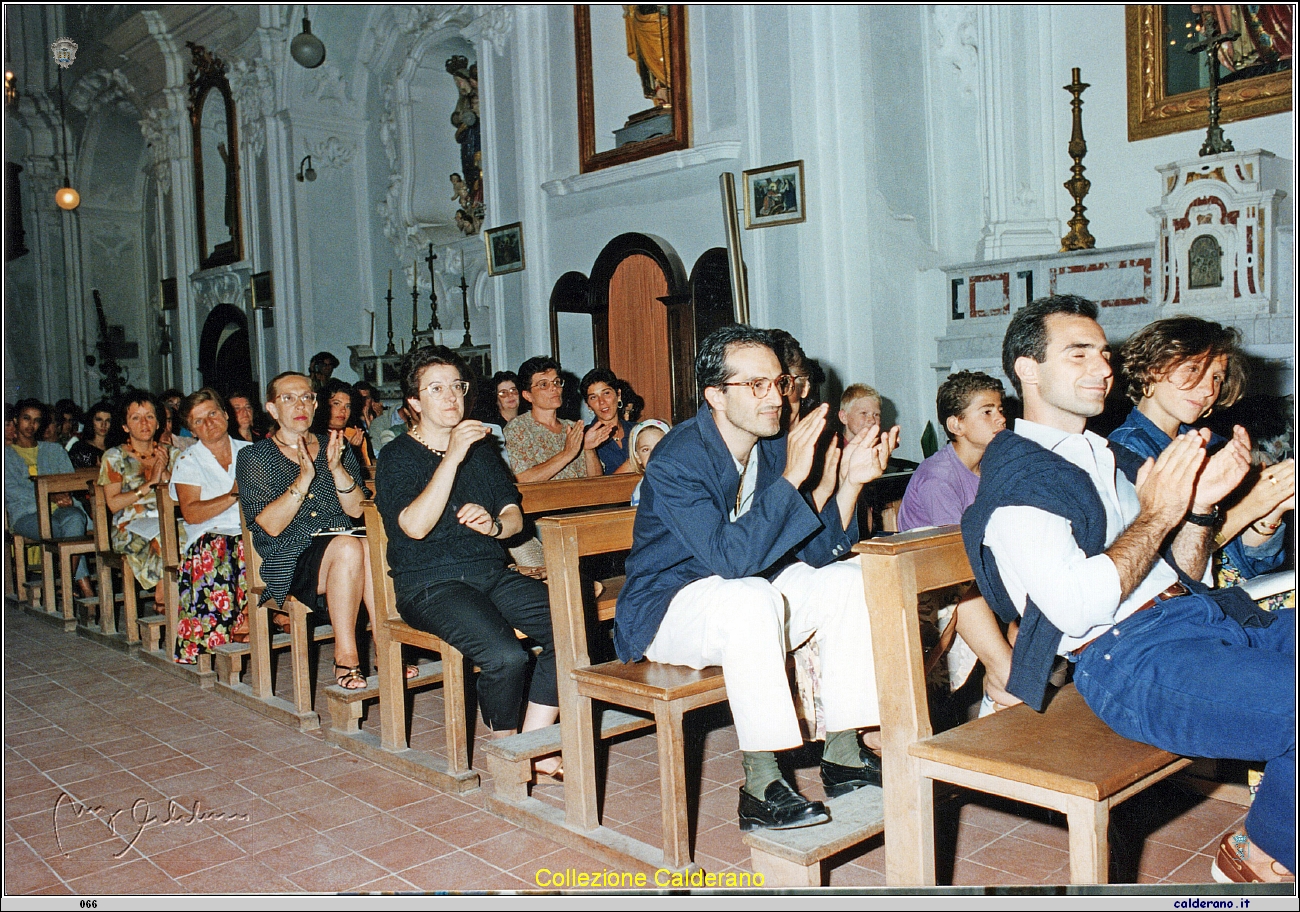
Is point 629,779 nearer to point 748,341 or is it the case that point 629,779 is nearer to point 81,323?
point 748,341

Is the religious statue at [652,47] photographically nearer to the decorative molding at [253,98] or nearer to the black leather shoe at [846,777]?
the decorative molding at [253,98]

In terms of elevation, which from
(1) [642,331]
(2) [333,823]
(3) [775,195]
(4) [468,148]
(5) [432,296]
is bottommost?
(2) [333,823]

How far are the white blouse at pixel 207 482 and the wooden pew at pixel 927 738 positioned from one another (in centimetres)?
339

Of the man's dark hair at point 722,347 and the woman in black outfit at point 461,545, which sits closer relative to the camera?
the man's dark hair at point 722,347

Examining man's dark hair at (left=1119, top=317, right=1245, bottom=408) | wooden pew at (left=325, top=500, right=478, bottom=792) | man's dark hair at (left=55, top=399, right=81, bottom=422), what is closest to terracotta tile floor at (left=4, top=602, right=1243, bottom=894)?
wooden pew at (left=325, top=500, right=478, bottom=792)

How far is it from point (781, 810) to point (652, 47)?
21.0ft

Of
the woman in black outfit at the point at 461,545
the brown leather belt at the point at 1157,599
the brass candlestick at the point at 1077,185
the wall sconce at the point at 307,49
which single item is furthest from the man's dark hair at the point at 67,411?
the brown leather belt at the point at 1157,599

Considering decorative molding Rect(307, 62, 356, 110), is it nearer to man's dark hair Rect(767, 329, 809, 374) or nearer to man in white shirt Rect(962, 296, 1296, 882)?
man's dark hair Rect(767, 329, 809, 374)

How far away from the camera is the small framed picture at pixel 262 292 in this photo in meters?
12.0

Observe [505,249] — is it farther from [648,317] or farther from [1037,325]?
[1037,325]

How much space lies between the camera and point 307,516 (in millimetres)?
4223

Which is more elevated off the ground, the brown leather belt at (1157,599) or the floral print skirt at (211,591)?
the brown leather belt at (1157,599)

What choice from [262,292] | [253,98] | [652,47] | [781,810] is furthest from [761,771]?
[253,98]

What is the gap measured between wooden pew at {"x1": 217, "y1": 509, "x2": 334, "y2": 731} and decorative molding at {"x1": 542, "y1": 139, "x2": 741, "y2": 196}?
13.6 feet
